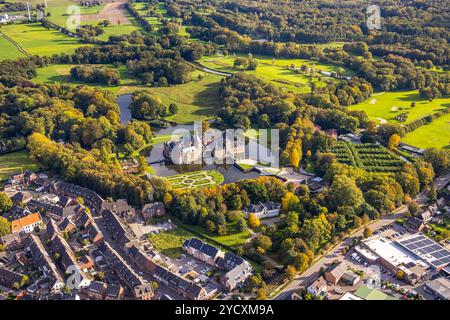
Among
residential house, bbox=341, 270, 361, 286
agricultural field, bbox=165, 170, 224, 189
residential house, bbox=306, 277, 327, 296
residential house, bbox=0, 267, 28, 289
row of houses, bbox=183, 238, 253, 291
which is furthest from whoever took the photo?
agricultural field, bbox=165, 170, 224, 189

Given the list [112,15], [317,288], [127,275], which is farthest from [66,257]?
[112,15]

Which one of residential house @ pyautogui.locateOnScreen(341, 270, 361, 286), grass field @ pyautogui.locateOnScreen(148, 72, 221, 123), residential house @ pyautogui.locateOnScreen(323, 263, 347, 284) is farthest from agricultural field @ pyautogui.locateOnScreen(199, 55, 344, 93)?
residential house @ pyautogui.locateOnScreen(341, 270, 361, 286)

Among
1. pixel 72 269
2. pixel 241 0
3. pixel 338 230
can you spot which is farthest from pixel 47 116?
pixel 241 0

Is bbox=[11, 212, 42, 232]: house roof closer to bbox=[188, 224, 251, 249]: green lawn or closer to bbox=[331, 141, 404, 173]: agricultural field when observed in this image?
bbox=[188, 224, 251, 249]: green lawn

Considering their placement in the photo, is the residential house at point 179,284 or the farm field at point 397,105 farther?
the farm field at point 397,105

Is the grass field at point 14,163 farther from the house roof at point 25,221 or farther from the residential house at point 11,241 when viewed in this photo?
the residential house at point 11,241

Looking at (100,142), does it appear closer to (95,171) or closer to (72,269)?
(95,171)

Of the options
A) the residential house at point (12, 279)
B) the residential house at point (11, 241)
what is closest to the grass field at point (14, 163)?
the residential house at point (11, 241)
